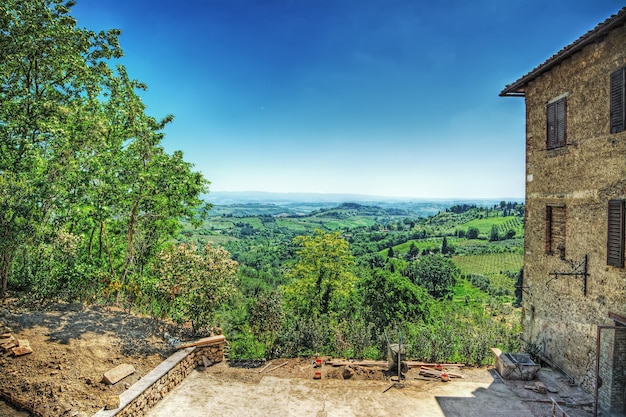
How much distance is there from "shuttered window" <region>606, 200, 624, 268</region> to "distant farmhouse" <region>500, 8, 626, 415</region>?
2 centimetres

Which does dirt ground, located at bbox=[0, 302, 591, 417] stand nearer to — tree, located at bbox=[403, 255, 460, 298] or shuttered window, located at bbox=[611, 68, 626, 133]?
shuttered window, located at bbox=[611, 68, 626, 133]

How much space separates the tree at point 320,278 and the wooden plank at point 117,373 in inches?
544

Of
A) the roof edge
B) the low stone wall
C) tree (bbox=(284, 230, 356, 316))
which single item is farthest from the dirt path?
tree (bbox=(284, 230, 356, 316))

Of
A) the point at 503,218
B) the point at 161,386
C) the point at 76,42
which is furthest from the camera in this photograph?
the point at 503,218

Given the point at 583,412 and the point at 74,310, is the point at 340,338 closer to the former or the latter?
the point at 583,412

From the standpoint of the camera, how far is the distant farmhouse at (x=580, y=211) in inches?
309

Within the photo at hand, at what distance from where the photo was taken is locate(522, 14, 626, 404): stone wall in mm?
8156

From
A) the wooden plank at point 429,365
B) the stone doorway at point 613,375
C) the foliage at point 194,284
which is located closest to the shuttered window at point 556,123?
the stone doorway at point 613,375

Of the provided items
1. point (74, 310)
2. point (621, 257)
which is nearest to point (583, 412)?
point (621, 257)

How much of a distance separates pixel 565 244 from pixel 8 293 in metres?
17.3

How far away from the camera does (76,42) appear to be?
1207 centimetres

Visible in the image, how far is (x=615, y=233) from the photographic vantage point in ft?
26.2

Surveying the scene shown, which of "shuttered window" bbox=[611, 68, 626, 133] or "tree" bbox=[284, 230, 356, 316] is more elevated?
"shuttered window" bbox=[611, 68, 626, 133]

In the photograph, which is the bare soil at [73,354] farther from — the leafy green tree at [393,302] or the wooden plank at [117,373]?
the leafy green tree at [393,302]
